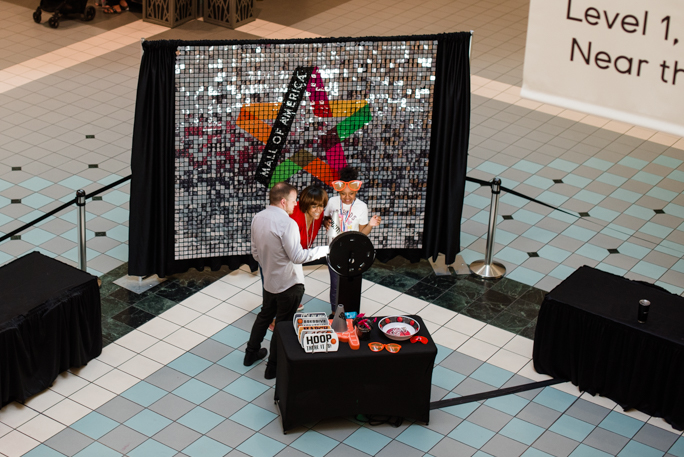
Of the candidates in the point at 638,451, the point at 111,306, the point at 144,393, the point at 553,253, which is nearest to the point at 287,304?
the point at 144,393

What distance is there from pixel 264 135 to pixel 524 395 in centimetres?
289

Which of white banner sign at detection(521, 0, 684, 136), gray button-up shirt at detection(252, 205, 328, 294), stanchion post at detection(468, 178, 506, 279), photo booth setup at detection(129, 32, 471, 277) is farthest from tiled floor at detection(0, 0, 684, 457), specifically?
white banner sign at detection(521, 0, 684, 136)

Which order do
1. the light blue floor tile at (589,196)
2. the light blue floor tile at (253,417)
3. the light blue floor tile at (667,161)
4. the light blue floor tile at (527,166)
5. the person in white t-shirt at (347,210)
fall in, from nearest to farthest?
1. the light blue floor tile at (253,417)
2. the person in white t-shirt at (347,210)
3. the light blue floor tile at (589,196)
4. the light blue floor tile at (527,166)
5. the light blue floor tile at (667,161)

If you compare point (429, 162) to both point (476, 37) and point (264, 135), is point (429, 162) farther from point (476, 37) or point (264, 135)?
point (476, 37)

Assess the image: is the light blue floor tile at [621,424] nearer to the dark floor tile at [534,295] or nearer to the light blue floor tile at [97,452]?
the dark floor tile at [534,295]

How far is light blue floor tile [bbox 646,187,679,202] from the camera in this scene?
9.20m

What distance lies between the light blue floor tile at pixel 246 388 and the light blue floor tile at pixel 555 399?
198cm

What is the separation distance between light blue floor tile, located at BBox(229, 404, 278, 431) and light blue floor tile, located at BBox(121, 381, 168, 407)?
0.59 m

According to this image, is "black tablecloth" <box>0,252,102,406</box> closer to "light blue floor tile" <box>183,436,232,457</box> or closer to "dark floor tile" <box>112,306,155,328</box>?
"dark floor tile" <box>112,306,155,328</box>

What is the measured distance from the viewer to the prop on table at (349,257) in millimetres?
5719

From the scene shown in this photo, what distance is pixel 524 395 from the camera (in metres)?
6.26

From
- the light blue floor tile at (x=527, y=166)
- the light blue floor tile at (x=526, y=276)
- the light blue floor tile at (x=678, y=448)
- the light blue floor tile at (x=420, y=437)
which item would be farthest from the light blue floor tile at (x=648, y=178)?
the light blue floor tile at (x=420, y=437)

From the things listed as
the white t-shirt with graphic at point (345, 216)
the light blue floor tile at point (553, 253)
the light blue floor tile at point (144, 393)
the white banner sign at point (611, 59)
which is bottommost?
the light blue floor tile at point (144, 393)

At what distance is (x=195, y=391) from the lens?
6152mm
